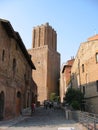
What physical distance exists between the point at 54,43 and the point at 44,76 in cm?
1652

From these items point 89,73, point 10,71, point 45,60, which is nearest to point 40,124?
point 10,71

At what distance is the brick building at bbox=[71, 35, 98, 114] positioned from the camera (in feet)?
95.6

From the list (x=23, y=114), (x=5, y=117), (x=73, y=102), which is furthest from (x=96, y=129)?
(x=73, y=102)

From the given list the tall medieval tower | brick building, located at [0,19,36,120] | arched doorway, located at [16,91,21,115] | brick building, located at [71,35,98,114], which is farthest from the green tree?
the tall medieval tower

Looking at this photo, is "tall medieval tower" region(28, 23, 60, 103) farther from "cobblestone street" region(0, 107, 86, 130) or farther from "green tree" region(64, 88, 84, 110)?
"cobblestone street" region(0, 107, 86, 130)

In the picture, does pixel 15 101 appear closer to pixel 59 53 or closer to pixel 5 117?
pixel 5 117

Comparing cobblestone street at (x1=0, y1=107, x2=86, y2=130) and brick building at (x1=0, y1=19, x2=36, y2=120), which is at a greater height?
brick building at (x1=0, y1=19, x2=36, y2=120)

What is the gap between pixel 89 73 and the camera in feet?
99.8

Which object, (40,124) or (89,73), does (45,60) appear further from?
(40,124)

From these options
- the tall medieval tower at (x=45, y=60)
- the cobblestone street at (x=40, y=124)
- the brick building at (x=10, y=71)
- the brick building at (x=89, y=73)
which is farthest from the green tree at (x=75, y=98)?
the tall medieval tower at (x=45, y=60)

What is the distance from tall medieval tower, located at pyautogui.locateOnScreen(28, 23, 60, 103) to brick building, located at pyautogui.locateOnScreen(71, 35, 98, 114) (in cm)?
3760

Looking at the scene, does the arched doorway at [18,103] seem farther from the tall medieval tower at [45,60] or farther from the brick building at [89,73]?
the tall medieval tower at [45,60]

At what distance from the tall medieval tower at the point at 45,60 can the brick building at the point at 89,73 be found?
37.6 m

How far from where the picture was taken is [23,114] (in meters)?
26.5
